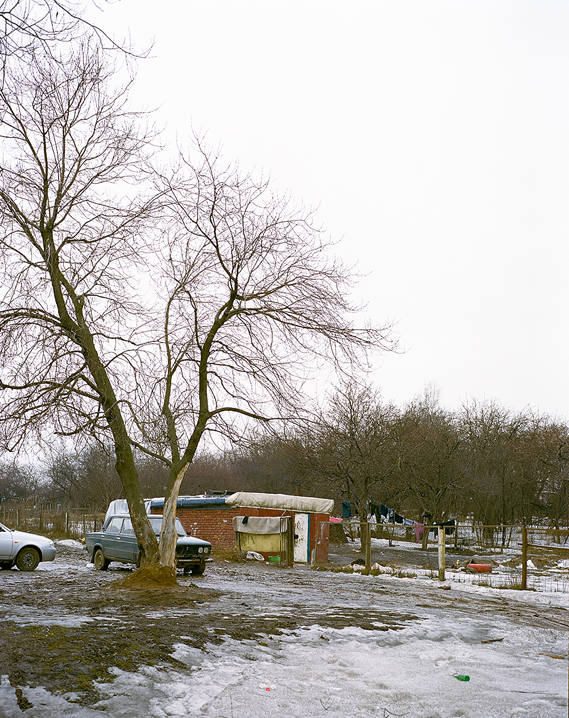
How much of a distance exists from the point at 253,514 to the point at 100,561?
7903 millimetres

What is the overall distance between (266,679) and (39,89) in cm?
936

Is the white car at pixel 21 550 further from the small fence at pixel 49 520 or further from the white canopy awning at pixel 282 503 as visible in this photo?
the small fence at pixel 49 520

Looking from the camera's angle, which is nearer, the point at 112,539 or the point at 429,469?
the point at 112,539

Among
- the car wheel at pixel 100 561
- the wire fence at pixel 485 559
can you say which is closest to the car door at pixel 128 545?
the car wheel at pixel 100 561

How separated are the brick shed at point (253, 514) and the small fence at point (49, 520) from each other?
25.1ft

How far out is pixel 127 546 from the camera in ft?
60.5

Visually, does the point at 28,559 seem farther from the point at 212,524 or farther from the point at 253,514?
the point at 253,514

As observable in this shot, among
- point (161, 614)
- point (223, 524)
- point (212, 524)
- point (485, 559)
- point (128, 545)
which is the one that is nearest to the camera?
point (161, 614)

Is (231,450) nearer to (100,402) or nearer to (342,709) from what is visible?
(100,402)

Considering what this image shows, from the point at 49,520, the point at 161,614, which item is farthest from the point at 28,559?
the point at 49,520

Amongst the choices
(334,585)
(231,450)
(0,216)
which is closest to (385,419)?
(334,585)

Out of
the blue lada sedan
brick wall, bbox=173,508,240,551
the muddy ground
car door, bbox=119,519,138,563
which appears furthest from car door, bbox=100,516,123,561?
brick wall, bbox=173,508,240,551

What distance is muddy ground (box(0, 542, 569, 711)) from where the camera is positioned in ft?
21.6

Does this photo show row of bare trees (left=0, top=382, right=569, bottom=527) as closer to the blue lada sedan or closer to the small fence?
the small fence
